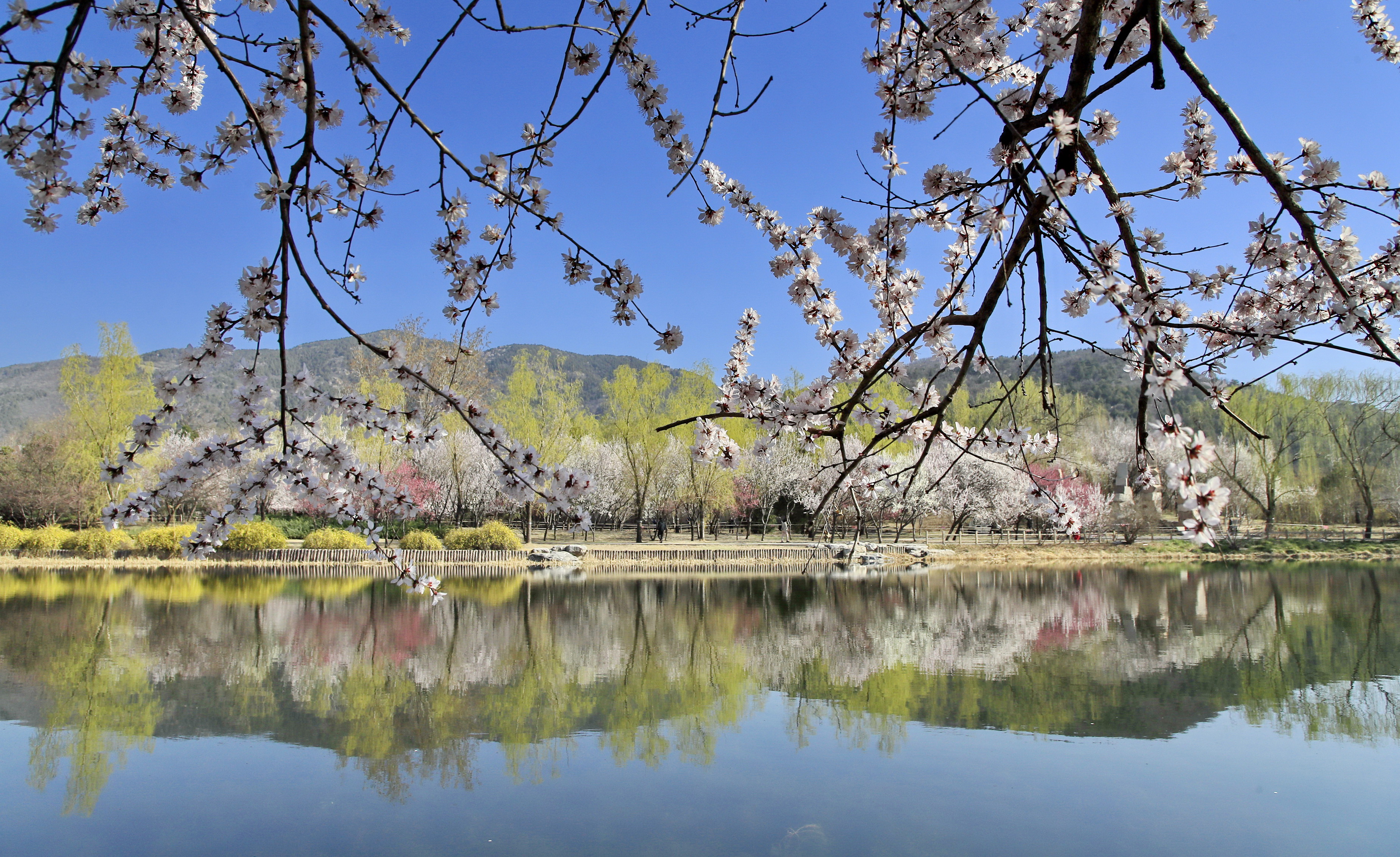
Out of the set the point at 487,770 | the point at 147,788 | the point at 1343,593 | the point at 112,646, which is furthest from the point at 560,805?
the point at 1343,593

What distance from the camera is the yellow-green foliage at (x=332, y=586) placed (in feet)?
51.5

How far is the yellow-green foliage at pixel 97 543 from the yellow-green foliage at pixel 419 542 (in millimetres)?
6752

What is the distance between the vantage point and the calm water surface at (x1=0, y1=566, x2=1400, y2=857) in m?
5.38

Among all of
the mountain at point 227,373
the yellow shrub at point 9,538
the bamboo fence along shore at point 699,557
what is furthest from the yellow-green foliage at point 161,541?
the mountain at point 227,373

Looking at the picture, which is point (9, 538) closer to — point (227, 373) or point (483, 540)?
point (483, 540)

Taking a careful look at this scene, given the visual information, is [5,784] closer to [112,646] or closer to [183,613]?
[112,646]

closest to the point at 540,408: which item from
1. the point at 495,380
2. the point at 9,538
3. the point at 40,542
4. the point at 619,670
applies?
the point at 495,380

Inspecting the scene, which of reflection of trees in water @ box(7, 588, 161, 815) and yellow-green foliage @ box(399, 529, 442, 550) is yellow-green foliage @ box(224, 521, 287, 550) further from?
reflection of trees in water @ box(7, 588, 161, 815)

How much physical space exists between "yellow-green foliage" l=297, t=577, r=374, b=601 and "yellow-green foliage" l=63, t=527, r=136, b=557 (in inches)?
221

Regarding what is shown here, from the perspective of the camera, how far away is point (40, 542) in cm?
1991

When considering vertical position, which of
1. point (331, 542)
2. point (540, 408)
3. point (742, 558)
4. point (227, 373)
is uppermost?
point (227, 373)

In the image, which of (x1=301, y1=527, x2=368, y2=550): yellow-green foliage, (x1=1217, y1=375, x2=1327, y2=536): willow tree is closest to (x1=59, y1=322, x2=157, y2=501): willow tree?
(x1=301, y1=527, x2=368, y2=550): yellow-green foliage

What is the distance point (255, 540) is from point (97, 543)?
3.76 metres

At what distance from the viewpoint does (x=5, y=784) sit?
586 cm
